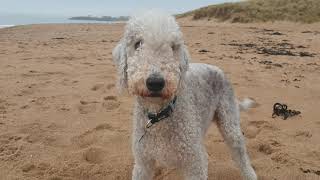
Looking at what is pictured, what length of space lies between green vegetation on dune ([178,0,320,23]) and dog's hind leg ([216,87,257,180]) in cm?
2148

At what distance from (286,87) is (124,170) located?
4146 mm

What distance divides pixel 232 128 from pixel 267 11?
2465 centimetres

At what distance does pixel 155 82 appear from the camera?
114 inches

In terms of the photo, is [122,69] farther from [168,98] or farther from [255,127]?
[255,127]

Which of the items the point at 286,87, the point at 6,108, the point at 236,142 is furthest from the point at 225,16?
the point at 236,142

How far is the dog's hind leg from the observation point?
443cm

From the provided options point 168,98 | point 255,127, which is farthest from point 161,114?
point 255,127

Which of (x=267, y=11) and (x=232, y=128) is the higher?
(x=232, y=128)

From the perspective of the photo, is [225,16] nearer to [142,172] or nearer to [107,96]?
[107,96]

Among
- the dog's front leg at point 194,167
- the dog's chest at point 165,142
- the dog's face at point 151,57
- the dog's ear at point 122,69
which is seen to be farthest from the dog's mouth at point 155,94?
the dog's front leg at point 194,167

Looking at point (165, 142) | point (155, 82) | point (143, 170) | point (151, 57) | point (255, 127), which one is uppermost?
point (151, 57)

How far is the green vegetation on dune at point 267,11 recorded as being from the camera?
26234 mm

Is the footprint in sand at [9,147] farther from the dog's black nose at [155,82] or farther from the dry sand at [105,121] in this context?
the dog's black nose at [155,82]

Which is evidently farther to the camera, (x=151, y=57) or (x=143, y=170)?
(x=143, y=170)
